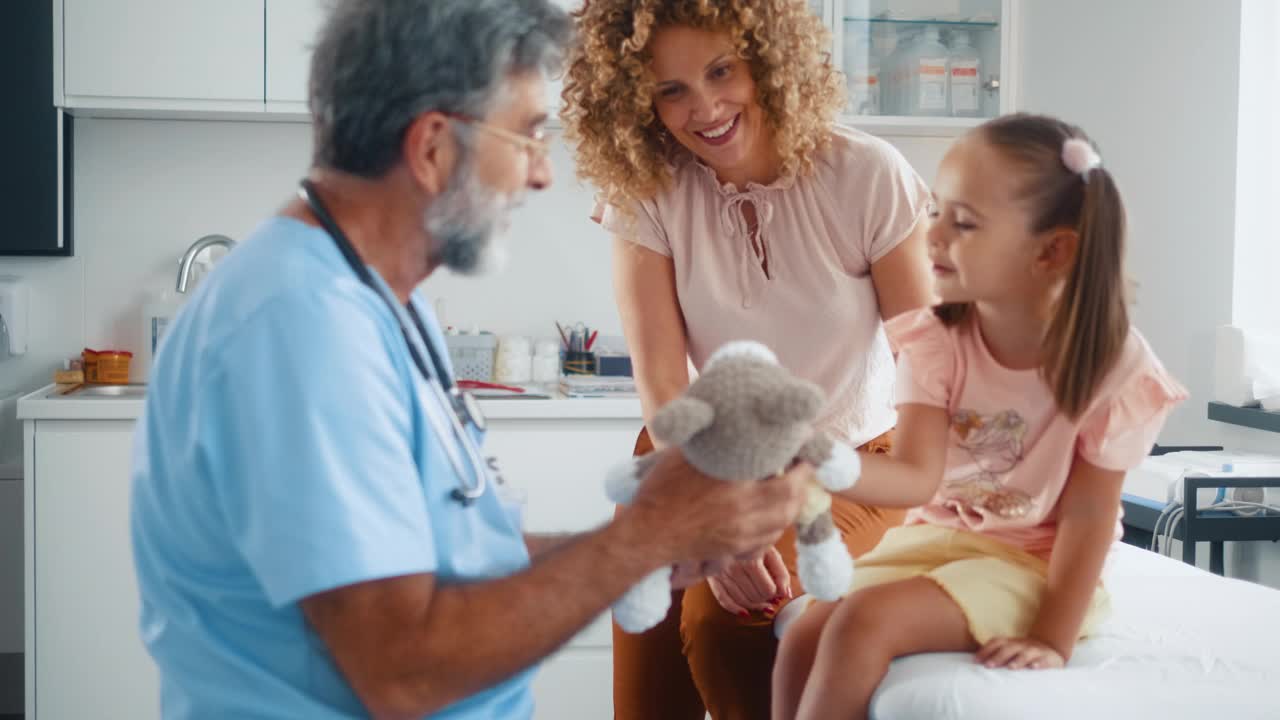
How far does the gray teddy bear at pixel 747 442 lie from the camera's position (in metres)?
1.02

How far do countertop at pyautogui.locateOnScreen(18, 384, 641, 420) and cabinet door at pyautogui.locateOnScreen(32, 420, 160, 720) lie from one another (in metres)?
0.03

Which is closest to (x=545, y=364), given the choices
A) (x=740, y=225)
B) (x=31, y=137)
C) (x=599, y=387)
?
(x=599, y=387)

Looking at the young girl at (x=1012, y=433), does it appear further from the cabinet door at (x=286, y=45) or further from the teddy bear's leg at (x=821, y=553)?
the cabinet door at (x=286, y=45)

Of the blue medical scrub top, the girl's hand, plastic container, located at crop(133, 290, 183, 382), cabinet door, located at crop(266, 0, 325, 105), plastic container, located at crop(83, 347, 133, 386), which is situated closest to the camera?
the blue medical scrub top

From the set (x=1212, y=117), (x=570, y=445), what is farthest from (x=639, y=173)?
(x=1212, y=117)

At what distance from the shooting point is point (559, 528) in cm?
298

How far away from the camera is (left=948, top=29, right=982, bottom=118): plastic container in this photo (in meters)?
3.35

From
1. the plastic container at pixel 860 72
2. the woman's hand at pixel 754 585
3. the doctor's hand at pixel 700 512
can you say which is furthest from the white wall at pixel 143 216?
the doctor's hand at pixel 700 512

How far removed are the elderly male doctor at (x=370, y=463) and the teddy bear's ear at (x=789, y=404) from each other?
0.08 m

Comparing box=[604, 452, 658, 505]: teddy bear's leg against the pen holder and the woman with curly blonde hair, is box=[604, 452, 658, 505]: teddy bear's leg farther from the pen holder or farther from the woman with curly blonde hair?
the pen holder

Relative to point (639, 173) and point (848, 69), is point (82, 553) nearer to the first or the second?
point (639, 173)

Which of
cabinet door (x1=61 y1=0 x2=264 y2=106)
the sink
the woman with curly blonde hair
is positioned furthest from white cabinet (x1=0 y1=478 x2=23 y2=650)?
the woman with curly blonde hair

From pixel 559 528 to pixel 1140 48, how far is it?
1.95 meters

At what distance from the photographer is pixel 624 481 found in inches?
44.6
